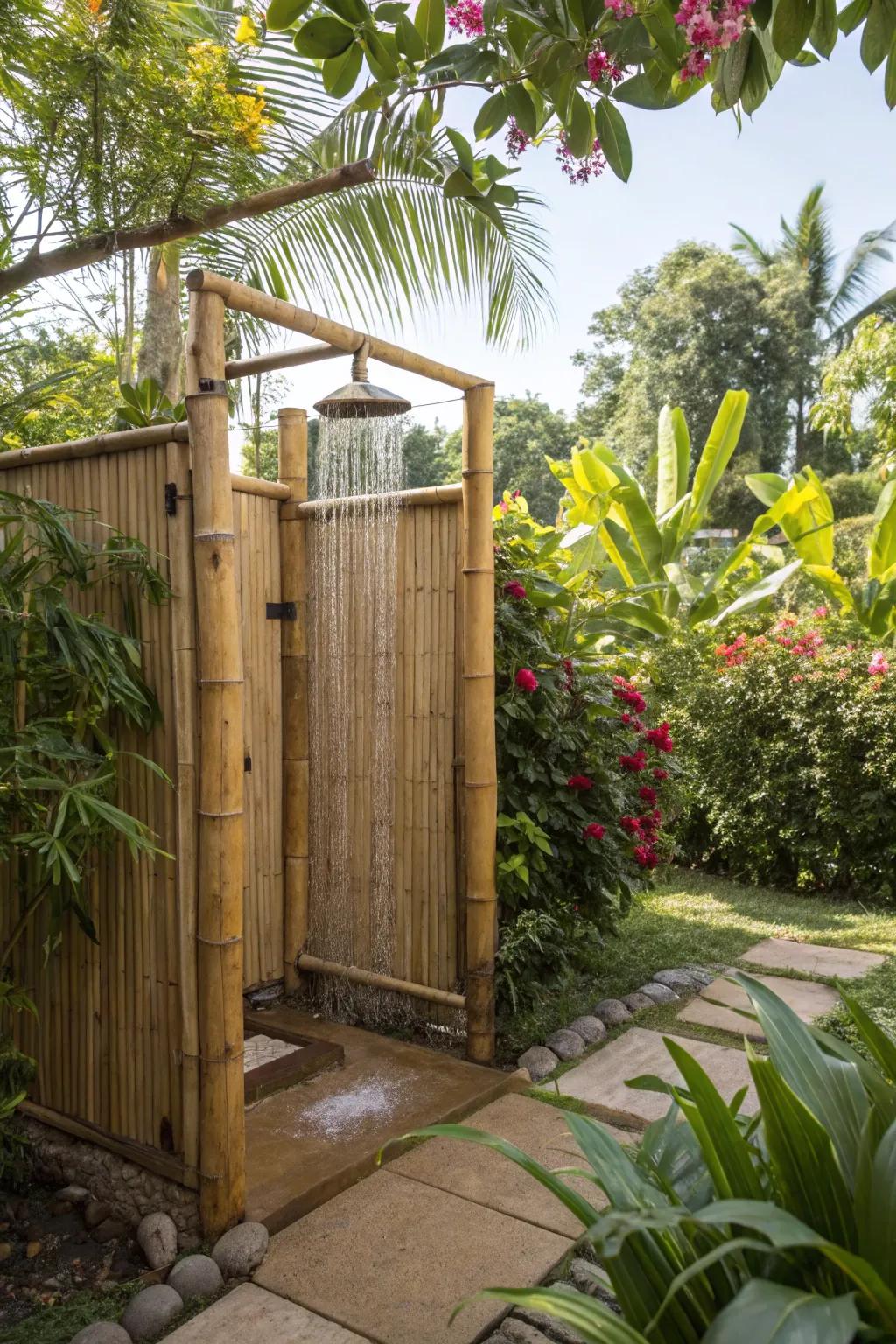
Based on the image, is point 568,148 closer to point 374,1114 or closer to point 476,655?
point 476,655

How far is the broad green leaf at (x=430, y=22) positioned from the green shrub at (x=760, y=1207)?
5.11 ft

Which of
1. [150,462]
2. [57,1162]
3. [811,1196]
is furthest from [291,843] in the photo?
[811,1196]

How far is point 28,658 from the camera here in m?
2.58

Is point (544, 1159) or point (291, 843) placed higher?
point (291, 843)

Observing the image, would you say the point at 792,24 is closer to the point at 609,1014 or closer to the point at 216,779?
the point at 216,779

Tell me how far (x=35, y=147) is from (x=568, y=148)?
2071 mm

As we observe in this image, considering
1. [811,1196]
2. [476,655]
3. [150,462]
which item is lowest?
[811,1196]

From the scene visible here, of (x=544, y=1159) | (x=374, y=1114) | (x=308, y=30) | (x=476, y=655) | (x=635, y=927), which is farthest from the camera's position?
(x=635, y=927)

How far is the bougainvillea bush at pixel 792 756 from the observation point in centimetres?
570

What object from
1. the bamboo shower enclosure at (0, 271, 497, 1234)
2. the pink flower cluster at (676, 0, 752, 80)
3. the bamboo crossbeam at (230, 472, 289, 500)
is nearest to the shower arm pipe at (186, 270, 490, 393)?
the bamboo shower enclosure at (0, 271, 497, 1234)

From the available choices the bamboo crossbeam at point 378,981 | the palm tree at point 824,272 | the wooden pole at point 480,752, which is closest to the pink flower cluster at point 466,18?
the wooden pole at point 480,752

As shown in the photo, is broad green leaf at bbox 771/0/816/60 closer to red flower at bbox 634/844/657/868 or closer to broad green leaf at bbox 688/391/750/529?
red flower at bbox 634/844/657/868

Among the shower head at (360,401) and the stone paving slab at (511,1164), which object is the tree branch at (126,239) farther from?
the stone paving slab at (511,1164)

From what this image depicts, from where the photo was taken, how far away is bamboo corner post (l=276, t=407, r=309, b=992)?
3.95 m
